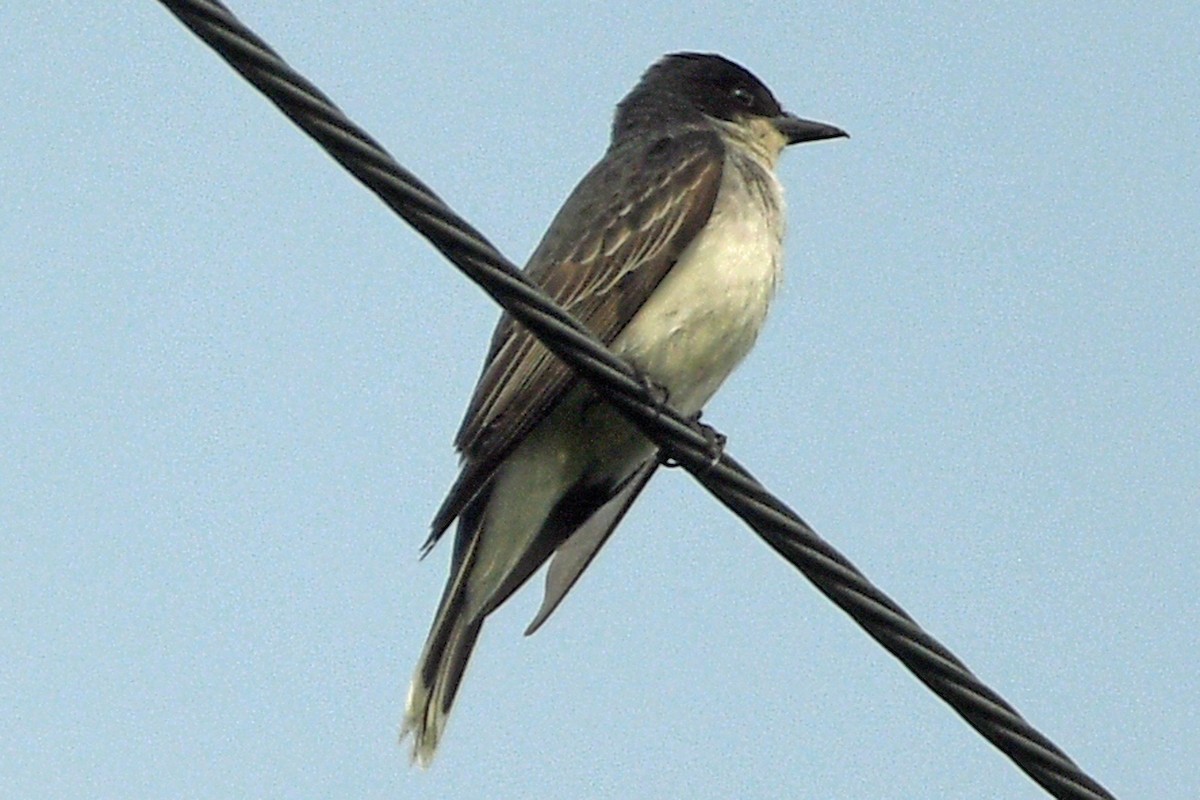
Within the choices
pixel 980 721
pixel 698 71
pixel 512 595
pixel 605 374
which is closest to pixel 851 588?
pixel 980 721

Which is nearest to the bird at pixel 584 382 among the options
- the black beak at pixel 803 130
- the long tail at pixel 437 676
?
the long tail at pixel 437 676

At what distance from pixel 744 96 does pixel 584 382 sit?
2435 millimetres

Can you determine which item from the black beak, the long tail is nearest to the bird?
the long tail

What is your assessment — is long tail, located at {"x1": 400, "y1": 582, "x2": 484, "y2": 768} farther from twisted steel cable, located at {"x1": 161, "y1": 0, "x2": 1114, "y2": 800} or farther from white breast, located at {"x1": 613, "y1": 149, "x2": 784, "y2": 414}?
twisted steel cable, located at {"x1": 161, "y1": 0, "x2": 1114, "y2": 800}

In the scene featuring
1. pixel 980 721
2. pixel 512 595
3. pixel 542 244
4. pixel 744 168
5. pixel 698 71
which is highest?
pixel 698 71

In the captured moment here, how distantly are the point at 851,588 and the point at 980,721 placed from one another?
0.37 metres

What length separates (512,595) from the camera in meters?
Result: 6.86

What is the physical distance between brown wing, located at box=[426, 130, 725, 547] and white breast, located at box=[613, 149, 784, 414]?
0.05 meters

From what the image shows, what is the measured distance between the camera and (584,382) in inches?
250

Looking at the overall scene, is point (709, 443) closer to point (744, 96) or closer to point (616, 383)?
point (616, 383)

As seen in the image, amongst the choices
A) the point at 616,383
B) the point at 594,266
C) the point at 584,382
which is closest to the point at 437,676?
the point at 584,382

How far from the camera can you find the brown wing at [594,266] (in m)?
6.32

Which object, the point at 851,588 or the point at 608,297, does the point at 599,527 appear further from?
the point at 851,588

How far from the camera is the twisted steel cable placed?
3676 mm
